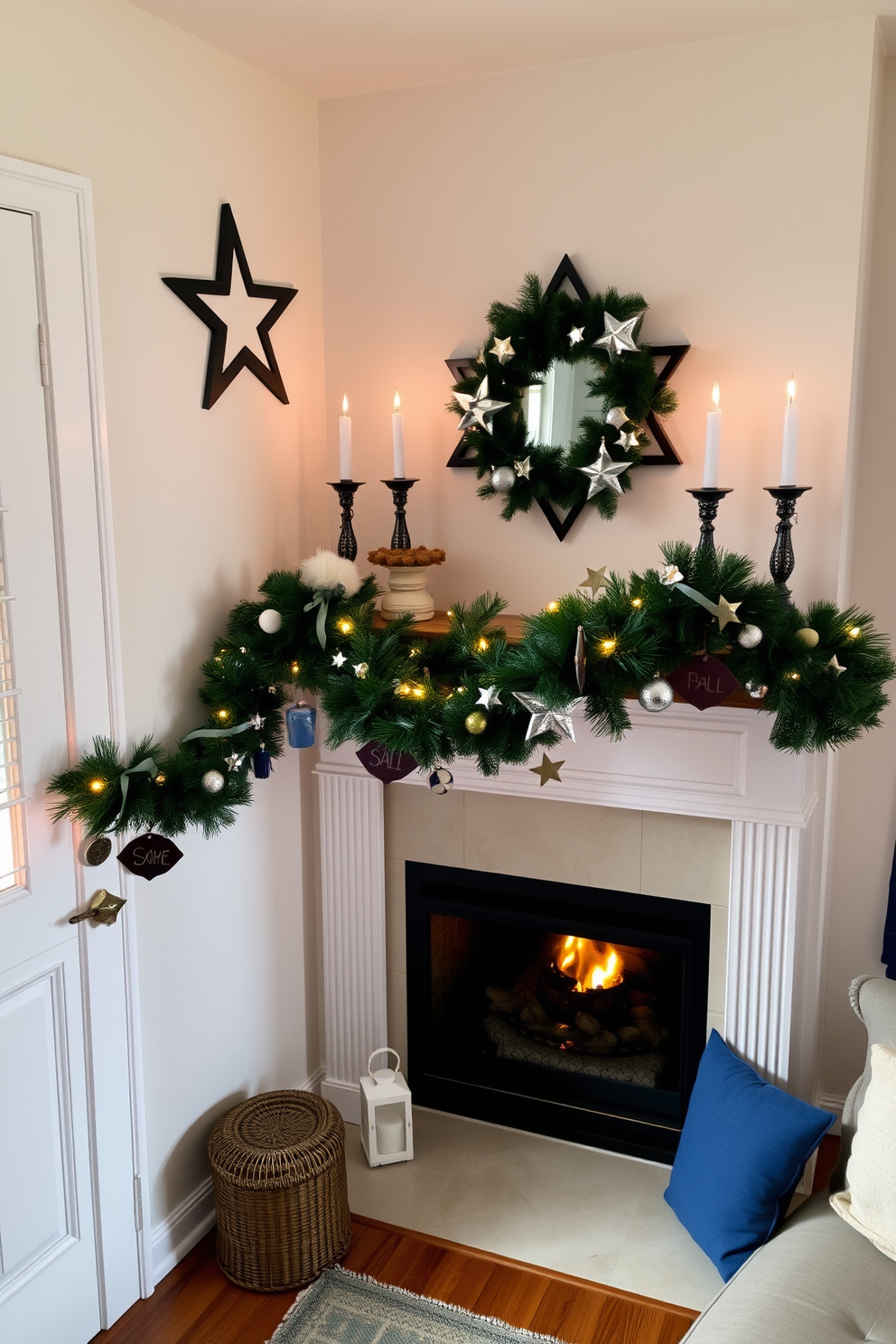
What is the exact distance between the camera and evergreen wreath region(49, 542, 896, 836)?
80.3 inches

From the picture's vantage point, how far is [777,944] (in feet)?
8.00

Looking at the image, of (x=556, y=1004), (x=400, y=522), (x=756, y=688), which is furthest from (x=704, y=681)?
(x=556, y=1004)

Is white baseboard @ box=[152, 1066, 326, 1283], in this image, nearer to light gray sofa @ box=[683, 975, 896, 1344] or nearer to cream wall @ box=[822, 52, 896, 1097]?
light gray sofa @ box=[683, 975, 896, 1344]

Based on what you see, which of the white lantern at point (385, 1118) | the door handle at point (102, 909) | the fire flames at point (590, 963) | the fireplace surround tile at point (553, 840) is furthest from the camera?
the fire flames at point (590, 963)

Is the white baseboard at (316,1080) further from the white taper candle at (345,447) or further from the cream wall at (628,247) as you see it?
the white taper candle at (345,447)

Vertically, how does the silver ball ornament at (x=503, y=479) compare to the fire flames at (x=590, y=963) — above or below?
above

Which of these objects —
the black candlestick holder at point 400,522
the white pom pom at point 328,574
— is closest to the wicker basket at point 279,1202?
the white pom pom at point 328,574

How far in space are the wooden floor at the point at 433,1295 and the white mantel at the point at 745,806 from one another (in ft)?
2.00

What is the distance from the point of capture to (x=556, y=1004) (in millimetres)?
2957

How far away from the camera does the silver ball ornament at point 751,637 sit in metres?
2.01

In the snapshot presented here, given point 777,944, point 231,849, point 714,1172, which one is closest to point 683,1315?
point 714,1172

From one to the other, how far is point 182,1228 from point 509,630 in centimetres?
156

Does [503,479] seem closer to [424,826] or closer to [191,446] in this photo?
[191,446]

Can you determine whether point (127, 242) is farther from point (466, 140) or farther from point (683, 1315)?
point (683, 1315)
